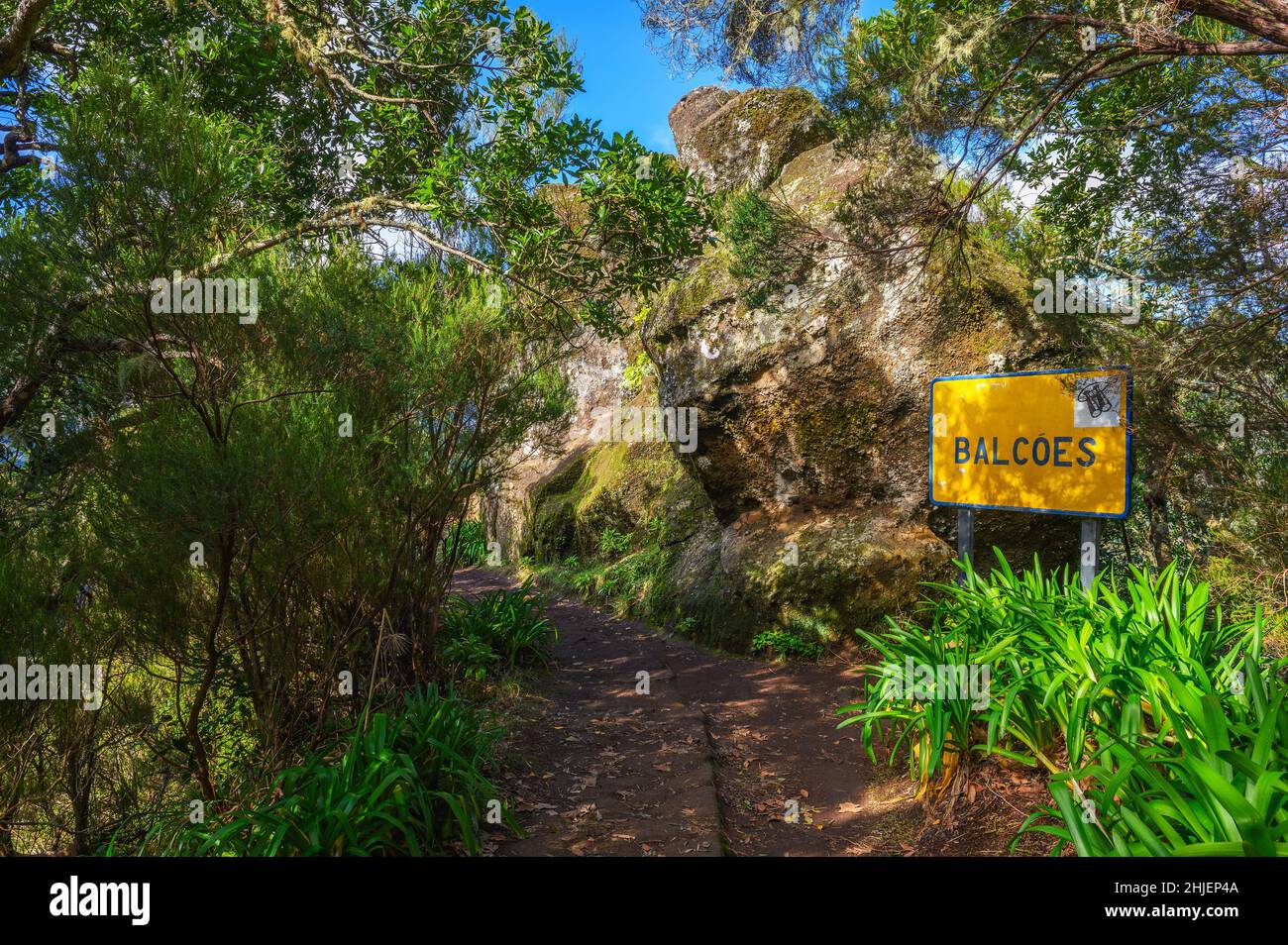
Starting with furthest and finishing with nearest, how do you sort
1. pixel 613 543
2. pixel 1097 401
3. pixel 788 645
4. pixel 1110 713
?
pixel 613 543 < pixel 788 645 < pixel 1097 401 < pixel 1110 713

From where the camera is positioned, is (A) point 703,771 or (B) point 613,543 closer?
(A) point 703,771

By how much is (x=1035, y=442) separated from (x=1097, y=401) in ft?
1.78

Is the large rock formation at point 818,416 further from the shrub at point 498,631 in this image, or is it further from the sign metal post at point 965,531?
the shrub at point 498,631

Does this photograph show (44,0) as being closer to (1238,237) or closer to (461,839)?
(461,839)

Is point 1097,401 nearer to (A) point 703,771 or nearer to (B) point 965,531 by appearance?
(B) point 965,531

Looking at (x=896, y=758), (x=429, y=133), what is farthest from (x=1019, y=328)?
(x=429, y=133)

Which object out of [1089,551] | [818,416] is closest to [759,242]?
[818,416]

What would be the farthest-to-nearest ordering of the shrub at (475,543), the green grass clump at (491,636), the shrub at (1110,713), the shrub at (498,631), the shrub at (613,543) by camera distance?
the shrub at (475,543) < the shrub at (613,543) < the shrub at (498,631) < the green grass clump at (491,636) < the shrub at (1110,713)

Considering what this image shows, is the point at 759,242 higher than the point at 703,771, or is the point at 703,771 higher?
the point at 759,242

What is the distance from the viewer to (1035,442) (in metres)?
5.42

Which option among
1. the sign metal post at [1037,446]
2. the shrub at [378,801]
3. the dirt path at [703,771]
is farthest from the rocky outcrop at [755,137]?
the shrub at [378,801]

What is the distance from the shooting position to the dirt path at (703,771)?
3861 millimetres

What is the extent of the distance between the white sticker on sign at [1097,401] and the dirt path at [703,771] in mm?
2766

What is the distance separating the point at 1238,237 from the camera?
4.38 metres
